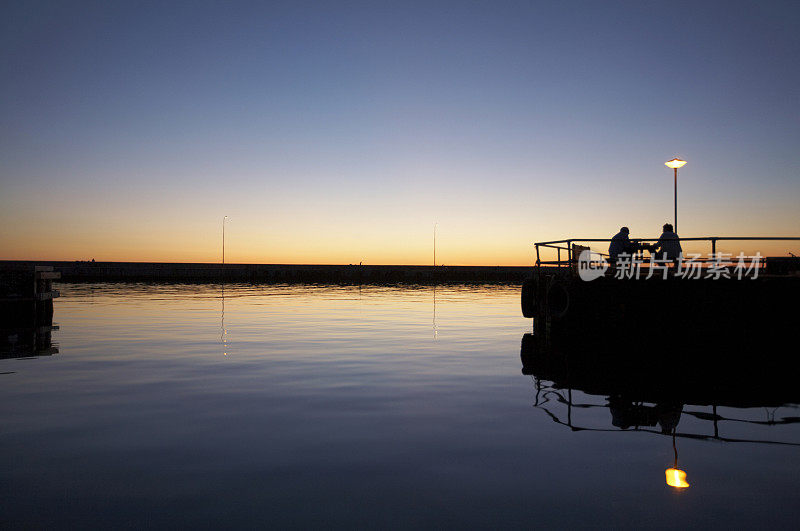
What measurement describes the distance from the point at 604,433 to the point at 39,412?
32.8 feet

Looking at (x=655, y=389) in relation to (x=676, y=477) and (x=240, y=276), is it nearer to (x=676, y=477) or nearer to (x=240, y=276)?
(x=676, y=477)

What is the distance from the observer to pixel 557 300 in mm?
19125

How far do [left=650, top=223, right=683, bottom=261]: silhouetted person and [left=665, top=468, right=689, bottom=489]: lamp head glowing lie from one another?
11.8 meters

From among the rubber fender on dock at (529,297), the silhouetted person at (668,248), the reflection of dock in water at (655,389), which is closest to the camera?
the reflection of dock in water at (655,389)

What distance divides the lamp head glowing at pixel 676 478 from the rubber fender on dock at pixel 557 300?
10992 mm

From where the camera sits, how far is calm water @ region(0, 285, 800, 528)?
6445 mm

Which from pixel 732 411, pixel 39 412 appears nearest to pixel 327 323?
pixel 39 412

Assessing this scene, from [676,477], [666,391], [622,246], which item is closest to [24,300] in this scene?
[622,246]

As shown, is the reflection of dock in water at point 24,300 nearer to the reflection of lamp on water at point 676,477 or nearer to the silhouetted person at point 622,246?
the silhouetted person at point 622,246

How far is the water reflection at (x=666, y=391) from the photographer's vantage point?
10297 mm

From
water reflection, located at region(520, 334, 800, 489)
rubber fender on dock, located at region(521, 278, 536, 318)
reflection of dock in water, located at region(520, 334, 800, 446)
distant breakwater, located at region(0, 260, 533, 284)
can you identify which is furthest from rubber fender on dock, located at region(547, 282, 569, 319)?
distant breakwater, located at region(0, 260, 533, 284)

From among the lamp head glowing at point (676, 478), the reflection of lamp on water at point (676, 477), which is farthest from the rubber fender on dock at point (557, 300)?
the lamp head glowing at point (676, 478)

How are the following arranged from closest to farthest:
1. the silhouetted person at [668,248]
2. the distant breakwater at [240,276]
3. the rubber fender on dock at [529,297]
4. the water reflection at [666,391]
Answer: the water reflection at [666,391], the silhouetted person at [668,248], the rubber fender on dock at [529,297], the distant breakwater at [240,276]

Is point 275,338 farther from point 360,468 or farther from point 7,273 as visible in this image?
point 360,468
